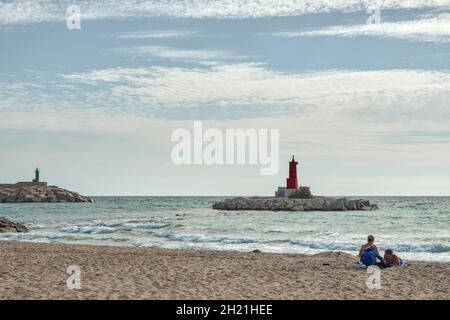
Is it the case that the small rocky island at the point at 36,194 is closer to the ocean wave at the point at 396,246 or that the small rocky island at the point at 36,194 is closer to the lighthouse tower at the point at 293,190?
the lighthouse tower at the point at 293,190

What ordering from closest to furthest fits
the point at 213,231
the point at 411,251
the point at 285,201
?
the point at 411,251 < the point at 213,231 < the point at 285,201

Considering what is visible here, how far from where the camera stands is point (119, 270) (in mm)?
15484

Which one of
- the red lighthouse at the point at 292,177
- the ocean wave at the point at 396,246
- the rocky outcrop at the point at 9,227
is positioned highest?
the red lighthouse at the point at 292,177

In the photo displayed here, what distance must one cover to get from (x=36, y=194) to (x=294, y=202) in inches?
3454

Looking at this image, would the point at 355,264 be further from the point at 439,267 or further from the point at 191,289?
the point at 191,289

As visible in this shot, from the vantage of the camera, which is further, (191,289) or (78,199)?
(78,199)

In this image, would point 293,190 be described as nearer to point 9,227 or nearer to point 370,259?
point 9,227

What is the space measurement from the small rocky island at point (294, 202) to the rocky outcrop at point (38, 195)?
70629 mm

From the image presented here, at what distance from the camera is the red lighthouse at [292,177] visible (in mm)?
76675

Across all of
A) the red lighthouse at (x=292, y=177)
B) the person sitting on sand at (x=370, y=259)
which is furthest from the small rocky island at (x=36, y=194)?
the person sitting on sand at (x=370, y=259)

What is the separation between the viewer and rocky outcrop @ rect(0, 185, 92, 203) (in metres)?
142

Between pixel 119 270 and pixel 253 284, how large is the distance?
4.34 m

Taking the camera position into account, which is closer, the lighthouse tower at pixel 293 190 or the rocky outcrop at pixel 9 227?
the rocky outcrop at pixel 9 227
